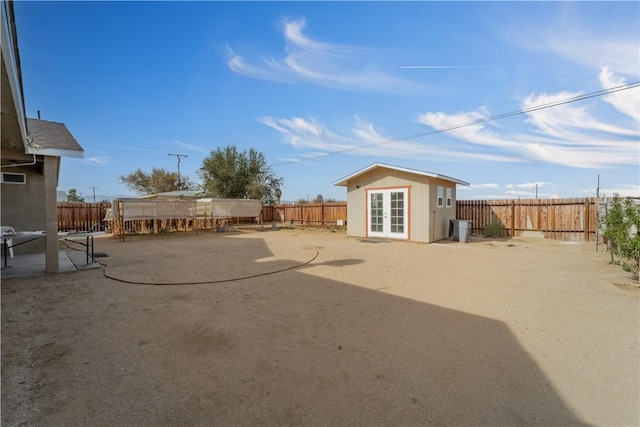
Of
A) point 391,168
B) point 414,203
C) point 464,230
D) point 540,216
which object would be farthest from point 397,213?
point 540,216

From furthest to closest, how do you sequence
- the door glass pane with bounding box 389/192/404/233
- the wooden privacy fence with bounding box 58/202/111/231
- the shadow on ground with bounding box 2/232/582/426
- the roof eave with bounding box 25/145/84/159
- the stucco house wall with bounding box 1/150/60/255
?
the wooden privacy fence with bounding box 58/202/111/231 → the door glass pane with bounding box 389/192/404/233 → the stucco house wall with bounding box 1/150/60/255 → the roof eave with bounding box 25/145/84/159 → the shadow on ground with bounding box 2/232/582/426

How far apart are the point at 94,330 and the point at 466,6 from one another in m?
12.2

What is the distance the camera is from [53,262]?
6.23 metres

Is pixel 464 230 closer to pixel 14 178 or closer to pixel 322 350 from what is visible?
pixel 322 350

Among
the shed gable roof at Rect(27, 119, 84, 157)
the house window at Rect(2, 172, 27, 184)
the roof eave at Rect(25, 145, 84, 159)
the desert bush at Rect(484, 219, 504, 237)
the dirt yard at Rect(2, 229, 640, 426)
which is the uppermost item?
the shed gable roof at Rect(27, 119, 84, 157)

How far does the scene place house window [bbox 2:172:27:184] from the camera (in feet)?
26.4

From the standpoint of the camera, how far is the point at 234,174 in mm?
26875

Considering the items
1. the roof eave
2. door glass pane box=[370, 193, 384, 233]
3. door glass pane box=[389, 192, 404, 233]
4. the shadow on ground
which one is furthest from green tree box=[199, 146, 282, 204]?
the shadow on ground

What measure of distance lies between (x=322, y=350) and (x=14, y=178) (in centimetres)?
1043

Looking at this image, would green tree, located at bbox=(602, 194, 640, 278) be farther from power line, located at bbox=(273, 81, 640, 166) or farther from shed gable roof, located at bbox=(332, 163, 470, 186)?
power line, located at bbox=(273, 81, 640, 166)

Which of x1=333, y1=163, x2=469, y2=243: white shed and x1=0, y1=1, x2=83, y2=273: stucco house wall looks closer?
x1=0, y1=1, x2=83, y2=273: stucco house wall

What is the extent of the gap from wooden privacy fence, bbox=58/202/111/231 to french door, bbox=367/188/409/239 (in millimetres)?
16459

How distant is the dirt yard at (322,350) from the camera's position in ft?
6.75

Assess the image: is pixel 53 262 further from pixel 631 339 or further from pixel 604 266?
pixel 604 266
